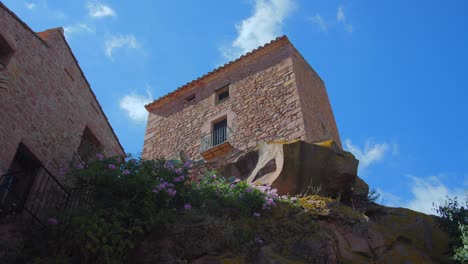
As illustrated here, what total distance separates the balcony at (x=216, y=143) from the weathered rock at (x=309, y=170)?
4092 millimetres

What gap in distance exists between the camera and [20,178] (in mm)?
7961

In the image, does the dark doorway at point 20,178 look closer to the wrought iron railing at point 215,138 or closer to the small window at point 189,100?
the wrought iron railing at point 215,138

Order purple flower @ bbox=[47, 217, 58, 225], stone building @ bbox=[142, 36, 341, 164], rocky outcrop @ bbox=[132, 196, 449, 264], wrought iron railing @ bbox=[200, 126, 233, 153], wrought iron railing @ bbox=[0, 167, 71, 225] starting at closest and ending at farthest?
1. rocky outcrop @ bbox=[132, 196, 449, 264]
2. purple flower @ bbox=[47, 217, 58, 225]
3. wrought iron railing @ bbox=[0, 167, 71, 225]
4. stone building @ bbox=[142, 36, 341, 164]
5. wrought iron railing @ bbox=[200, 126, 233, 153]

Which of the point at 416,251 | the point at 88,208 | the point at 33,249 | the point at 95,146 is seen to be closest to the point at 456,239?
the point at 416,251

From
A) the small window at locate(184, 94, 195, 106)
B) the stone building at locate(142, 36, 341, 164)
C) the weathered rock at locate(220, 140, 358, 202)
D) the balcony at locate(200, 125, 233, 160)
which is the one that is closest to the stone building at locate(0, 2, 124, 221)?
the balcony at locate(200, 125, 233, 160)

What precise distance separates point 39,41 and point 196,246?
5.85m

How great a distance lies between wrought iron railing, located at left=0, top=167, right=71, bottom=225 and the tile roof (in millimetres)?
8731

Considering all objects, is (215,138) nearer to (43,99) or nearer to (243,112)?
(243,112)

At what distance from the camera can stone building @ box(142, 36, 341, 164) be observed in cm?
1268

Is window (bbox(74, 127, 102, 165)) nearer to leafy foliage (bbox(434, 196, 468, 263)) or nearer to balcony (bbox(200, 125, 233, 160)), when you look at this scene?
balcony (bbox(200, 125, 233, 160))

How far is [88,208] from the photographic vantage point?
670 centimetres

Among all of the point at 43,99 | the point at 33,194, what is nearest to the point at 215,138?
the point at 43,99

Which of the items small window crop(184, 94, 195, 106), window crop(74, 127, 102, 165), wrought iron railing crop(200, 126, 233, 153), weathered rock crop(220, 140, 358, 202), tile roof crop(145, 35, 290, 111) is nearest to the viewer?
weathered rock crop(220, 140, 358, 202)

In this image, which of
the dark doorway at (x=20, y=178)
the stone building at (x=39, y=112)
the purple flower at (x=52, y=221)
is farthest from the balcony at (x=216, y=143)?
the purple flower at (x=52, y=221)
